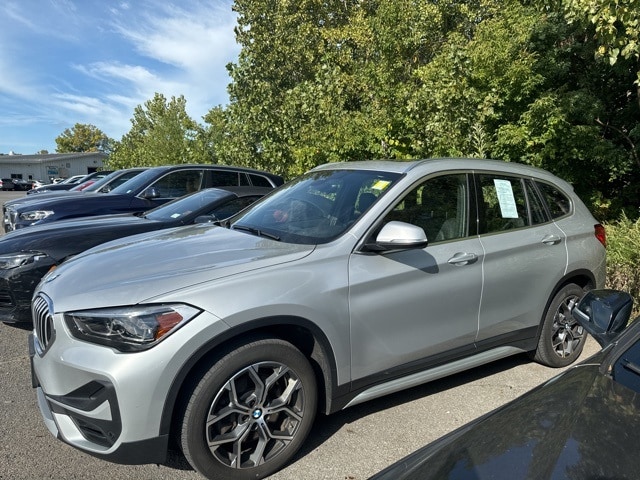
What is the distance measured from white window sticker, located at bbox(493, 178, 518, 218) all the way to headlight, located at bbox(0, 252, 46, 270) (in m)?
3.91

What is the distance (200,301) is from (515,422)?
1522 mm

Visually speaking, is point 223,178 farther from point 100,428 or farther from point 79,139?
point 79,139

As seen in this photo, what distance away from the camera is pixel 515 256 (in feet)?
12.1

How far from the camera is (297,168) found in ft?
34.7

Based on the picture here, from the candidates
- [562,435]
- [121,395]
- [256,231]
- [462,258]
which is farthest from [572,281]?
[121,395]

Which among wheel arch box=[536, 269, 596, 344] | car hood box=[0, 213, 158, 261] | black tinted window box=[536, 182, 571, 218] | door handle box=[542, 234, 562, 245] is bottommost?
wheel arch box=[536, 269, 596, 344]

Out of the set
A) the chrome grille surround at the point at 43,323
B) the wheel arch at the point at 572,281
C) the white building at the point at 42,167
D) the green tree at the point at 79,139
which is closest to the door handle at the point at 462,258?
the wheel arch at the point at 572,281

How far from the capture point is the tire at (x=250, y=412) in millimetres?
2506

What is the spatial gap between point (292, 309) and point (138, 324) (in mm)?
770

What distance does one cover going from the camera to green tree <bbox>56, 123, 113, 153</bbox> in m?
99.0

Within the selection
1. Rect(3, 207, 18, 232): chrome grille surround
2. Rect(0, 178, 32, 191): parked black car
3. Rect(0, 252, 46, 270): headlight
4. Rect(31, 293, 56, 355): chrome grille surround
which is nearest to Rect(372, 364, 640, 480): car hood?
Rect(31, 293, 56, 355): chrome grille surround

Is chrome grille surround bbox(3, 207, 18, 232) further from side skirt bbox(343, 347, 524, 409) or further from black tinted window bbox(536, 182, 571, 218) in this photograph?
black tinted window bbox(536, 182, 571, 218)

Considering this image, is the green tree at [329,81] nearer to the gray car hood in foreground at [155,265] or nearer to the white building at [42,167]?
the gray car hood in foreground at [155,265]

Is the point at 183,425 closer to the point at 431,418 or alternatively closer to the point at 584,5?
the point at 431,418
